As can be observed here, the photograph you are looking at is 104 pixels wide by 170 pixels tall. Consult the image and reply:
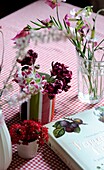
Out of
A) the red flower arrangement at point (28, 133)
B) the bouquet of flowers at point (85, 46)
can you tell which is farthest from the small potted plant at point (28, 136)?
the bouquet of flowers at point (85, 46)

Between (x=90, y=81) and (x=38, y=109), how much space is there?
0.21 meters

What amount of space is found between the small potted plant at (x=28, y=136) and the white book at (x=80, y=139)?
0.18 feet

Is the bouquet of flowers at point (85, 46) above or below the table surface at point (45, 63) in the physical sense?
above

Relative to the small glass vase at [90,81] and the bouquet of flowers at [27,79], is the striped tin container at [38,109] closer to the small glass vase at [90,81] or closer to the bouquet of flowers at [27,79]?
the bouquet of flowers at [27,79]

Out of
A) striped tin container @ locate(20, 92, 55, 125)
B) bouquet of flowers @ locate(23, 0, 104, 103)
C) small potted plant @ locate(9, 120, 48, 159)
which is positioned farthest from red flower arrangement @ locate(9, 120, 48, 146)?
bouquet of flowers @ locate(23, 0, 104, 103)

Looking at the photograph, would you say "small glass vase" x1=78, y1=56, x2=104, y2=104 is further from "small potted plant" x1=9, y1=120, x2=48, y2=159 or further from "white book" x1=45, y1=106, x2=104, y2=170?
"small potted plant" x1=9, y1=120, x2=48, y2=159

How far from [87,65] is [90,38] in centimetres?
9

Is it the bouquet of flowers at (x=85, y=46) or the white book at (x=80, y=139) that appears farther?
the bouquet of flowers at (x=85, y=46)

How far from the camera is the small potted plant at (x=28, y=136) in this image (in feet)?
3.49

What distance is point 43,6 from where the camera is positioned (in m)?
2.05

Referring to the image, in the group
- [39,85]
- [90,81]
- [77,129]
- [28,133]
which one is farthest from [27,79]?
[90,81]

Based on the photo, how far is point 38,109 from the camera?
1.19 metres

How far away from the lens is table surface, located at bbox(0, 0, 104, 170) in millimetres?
1099

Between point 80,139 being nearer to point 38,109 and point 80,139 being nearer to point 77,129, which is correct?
point 77,129
